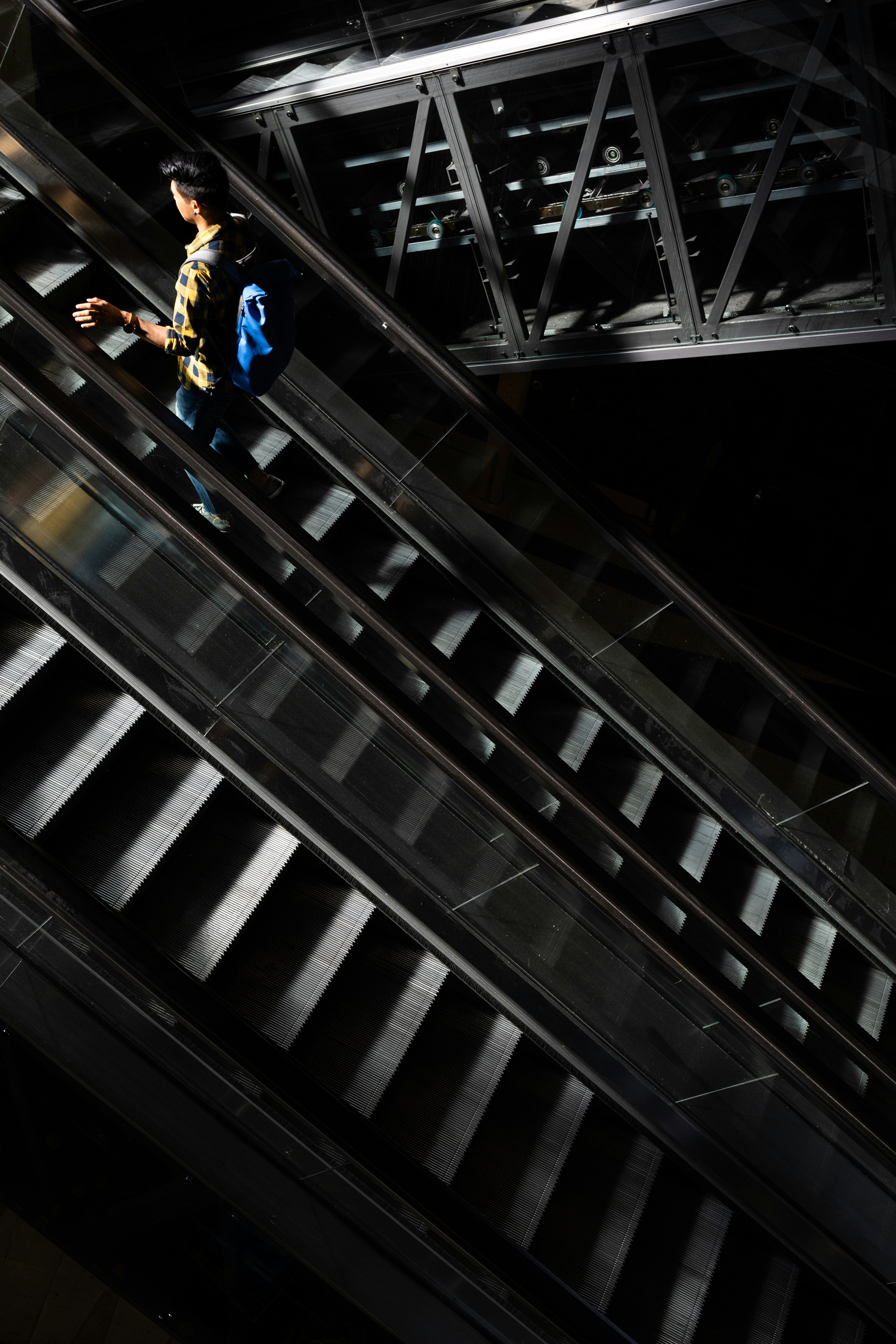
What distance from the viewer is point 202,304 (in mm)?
3148

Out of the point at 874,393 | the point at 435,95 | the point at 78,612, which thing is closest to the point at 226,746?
the point at 78,612

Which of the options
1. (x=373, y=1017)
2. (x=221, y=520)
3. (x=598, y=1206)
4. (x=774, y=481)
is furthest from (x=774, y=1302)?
(x=774, y=481)

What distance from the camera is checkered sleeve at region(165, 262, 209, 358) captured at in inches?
123

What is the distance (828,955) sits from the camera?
4754mm

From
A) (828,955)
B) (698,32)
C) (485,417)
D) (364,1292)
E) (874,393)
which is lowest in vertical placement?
(364,1292)

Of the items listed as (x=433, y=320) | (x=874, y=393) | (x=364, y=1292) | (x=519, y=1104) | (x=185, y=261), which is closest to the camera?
(x=185, y=261)

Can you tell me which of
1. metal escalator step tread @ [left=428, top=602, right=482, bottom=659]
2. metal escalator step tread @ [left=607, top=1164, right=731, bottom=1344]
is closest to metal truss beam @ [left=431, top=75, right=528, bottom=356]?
metal escalator step tread @ [left=428, top=602, right=482, bottom=659]

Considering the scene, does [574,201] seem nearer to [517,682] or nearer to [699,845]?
[517,682]

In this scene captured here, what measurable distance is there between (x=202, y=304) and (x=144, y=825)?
1936mm

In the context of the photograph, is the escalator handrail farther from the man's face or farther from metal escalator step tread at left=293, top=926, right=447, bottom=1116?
metal escalator step tread at left=293, top=926, right=447, bottom=1116

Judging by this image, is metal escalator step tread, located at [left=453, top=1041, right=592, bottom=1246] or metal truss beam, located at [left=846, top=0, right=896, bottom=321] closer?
metal escalator step tread, located at [left=453, top=1041, right=592, bottom=1246]

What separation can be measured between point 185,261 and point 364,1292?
373cm

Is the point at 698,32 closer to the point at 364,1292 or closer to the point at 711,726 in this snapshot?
the point at 711,726

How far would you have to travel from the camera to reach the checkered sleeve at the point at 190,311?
10.3ft
